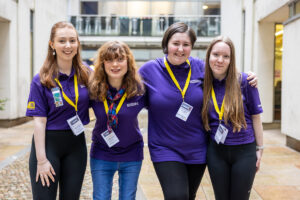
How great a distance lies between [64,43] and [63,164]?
922mm

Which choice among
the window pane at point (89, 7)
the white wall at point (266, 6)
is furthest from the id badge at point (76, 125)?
the window pane at point (89, 7)

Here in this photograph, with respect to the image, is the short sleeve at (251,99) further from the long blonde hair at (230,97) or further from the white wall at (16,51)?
the white wall at (16,51)

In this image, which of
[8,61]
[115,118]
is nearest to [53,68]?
[115,118]

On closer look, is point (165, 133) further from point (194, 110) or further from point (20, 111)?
point (20, 111)

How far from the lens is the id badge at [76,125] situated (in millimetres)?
2668

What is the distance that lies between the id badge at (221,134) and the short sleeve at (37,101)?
1.31 m

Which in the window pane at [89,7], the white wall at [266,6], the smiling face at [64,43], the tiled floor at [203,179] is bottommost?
the tiled floor at [203,179]

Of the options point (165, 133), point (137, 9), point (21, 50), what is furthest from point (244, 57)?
point (137, 9)

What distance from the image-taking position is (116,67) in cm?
269

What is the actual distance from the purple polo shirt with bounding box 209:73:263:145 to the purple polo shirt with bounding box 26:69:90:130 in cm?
101

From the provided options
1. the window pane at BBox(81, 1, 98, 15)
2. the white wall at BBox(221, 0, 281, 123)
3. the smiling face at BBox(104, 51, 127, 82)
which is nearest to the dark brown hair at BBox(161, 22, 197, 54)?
the smiling face at BBox(104, 51, 127, 82)

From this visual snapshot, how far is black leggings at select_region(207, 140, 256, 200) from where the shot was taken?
2721 millimetres

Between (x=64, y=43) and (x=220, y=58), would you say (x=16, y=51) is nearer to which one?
(x=64, y=43)

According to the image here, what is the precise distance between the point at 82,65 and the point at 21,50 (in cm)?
1048
